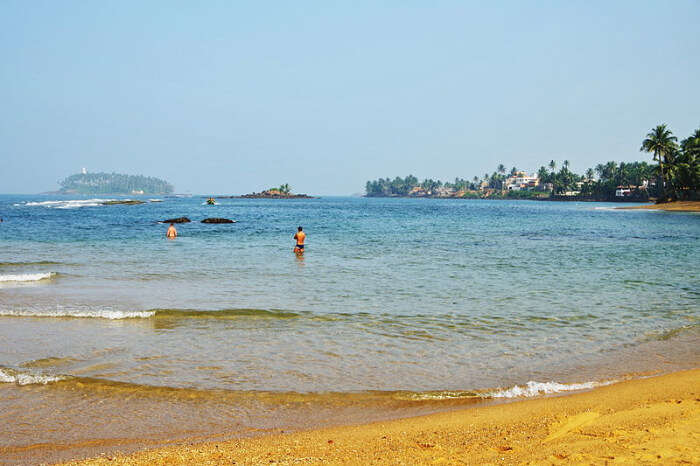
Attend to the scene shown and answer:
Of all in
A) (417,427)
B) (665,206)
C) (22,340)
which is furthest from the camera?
(665,206)

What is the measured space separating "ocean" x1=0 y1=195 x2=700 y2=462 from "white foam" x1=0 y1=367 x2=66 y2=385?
4cm

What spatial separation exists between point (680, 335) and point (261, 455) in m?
9.76

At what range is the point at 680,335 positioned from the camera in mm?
10859

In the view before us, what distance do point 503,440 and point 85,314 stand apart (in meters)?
10.8

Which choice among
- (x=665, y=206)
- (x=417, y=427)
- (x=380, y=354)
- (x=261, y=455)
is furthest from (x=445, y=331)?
(x=665, y=206)

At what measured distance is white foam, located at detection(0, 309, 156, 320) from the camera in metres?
12.4

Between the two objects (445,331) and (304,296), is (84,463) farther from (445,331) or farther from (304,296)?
(304,296)

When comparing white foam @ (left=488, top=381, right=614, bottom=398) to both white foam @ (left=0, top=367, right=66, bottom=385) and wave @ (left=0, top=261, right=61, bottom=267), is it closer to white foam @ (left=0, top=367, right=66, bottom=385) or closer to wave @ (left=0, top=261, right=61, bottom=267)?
white foam @ (left=0, top=367, right=66, bottom=385)

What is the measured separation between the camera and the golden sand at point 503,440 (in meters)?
5.15

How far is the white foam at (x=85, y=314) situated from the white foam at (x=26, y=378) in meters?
4.14

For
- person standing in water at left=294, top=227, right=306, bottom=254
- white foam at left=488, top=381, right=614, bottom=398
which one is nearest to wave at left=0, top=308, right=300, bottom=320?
white foam at left=488, top=381, right=614, bottom=398

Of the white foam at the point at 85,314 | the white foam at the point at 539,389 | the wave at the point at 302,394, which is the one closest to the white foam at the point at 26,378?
the wave at the point at 302,394

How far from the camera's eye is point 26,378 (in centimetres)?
794

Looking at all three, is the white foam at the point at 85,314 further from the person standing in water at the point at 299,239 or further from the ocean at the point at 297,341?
the person standing in water at the point at 299,239
